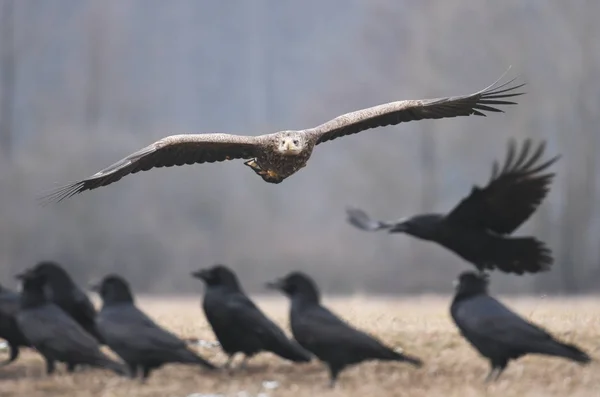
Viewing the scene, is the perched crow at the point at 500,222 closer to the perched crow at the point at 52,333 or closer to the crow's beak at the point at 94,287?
the crow's beak at the point at 94,287

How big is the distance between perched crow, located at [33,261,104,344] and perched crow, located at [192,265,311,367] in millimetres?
1124

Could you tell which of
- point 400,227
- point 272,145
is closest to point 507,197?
point 400,227

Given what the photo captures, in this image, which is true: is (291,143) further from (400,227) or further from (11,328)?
(11,328)

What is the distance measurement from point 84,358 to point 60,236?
37.8ft

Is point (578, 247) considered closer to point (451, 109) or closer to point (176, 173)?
point (176, 173)

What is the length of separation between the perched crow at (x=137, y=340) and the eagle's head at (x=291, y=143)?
151cm

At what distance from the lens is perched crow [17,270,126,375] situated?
24.3ft

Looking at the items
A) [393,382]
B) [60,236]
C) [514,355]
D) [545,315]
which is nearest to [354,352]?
[393,382]

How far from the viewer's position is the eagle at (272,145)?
7.38 meters

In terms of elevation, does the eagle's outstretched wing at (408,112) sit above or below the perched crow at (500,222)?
above

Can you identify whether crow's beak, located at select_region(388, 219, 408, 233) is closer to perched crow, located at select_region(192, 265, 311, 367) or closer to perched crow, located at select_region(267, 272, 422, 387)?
perched crow, located at select_region(267, 272, 422, 387)

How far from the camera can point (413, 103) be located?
8078 millimetres

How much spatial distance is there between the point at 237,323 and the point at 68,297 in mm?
1660

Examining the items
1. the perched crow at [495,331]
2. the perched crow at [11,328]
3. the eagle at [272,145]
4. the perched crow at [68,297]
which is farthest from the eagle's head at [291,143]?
the perched crow at [11,328]
